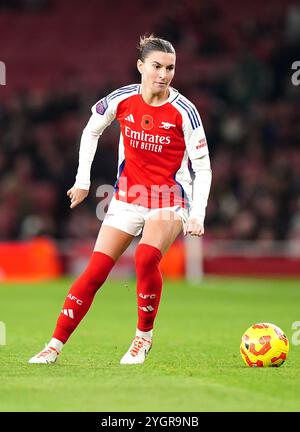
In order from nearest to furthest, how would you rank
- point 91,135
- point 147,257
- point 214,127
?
point 147,257, point 91,135, point 214,127

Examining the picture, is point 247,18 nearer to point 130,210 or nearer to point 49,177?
point 49,177

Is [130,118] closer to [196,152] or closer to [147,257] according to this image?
[196,152]

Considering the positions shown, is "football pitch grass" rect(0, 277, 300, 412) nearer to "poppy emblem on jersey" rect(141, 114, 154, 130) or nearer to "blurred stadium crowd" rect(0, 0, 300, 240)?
"poppy emblem on jersey" rect(141, 114, 154, 130)

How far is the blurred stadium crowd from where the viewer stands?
66.0 feet

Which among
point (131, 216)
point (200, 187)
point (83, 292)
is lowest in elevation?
point (83, 292)

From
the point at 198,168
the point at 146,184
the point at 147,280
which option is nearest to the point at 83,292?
the point at 147,280

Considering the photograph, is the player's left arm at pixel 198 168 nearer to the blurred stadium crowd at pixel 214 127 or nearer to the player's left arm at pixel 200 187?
the player's left arm at pixel 200 187

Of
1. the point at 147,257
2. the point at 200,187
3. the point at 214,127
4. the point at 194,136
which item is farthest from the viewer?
the point at 214,127

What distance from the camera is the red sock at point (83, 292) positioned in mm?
6992

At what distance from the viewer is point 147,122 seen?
703 centimetres

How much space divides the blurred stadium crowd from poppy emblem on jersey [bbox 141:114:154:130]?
12.3 meters

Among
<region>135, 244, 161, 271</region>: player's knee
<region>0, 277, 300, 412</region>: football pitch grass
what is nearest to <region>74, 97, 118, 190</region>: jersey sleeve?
<region>135, 244, 161, 271</region>: player's knee

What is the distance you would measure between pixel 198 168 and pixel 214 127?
605 inches
